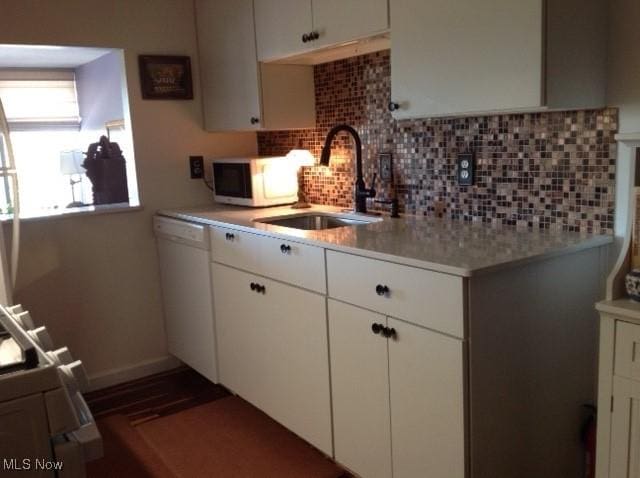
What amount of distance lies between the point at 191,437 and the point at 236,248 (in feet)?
2.82

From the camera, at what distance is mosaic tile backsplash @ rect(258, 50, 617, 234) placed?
2000 millimetres

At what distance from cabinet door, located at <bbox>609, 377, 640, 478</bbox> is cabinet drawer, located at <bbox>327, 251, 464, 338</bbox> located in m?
0.43

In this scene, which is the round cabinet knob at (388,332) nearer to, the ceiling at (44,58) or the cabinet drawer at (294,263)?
the cabinet drawer at (294,263)

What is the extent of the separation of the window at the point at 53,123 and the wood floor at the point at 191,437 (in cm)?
298

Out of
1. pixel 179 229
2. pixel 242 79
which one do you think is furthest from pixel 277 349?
pixel 242 79

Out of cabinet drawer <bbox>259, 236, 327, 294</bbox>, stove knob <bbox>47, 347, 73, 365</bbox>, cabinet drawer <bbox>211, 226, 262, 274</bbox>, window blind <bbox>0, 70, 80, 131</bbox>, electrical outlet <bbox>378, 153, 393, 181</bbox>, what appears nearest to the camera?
stove knob <bbox>47, 347, 73, 365</bbox>

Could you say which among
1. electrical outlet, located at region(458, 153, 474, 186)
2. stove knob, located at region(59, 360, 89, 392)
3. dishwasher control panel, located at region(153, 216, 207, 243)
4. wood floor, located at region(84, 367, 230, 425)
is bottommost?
wood floor, located at region(84, 367, 230, 425)

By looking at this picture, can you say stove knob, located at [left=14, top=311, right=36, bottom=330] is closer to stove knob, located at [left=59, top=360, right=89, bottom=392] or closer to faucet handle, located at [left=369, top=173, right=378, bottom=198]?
stove knob, located at [left=59, top=360, right=89, bottom=392]

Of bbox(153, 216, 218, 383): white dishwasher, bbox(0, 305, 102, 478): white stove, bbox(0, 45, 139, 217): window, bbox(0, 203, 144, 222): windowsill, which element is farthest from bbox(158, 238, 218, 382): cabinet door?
bbox(0, 45, 139, 217): window

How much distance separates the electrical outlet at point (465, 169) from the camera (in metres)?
2.37

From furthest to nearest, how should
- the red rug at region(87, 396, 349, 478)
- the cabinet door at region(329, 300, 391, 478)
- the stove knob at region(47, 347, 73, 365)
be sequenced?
the red rug at region(87, 396, 349, 478)
the cabinet door at region(329, 300, 391, 478)
the stove knob at region(47, 347, 73, 365)

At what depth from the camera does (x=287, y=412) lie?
251 cm

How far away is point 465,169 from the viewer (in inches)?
94.3

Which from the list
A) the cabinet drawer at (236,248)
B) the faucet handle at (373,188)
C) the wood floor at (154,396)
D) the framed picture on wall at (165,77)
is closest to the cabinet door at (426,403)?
the cabinet drawer at (236,248)
